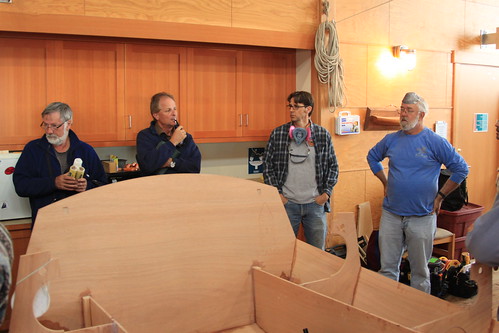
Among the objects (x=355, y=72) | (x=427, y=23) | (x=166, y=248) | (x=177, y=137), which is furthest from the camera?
(x=427, y=23)

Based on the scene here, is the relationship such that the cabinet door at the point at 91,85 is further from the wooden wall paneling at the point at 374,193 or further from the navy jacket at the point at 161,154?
the wooden wall paneling at the point at 374,193

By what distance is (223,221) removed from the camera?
1.95m

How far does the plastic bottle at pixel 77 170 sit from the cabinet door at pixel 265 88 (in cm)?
180

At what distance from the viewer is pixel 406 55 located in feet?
16.0

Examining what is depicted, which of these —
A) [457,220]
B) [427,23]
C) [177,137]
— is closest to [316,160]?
[177,137]

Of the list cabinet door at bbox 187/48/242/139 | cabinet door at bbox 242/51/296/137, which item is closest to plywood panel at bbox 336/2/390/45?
cabinet door at bbox 242/51/296/137

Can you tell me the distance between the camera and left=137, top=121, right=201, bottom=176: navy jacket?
3135 mm

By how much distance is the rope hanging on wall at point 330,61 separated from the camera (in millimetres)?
4297

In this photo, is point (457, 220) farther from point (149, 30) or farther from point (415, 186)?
point (149, 30)

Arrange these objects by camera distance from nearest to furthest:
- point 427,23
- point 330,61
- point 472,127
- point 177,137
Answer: point 177,137, point 330,61, point 427,23, point 472,127

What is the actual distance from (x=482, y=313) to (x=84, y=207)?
1380 mm

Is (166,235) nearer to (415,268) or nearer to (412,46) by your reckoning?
(415,268)

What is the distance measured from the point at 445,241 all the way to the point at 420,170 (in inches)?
59.5

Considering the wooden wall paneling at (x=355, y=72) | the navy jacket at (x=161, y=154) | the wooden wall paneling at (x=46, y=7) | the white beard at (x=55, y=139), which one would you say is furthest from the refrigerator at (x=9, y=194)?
the wooden wall paneling at (x=355, y=72)
